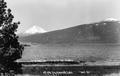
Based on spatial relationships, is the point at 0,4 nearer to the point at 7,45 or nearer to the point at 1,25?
the point at 1,25

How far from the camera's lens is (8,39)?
33.3m

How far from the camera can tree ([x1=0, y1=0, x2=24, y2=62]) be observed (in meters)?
33.0

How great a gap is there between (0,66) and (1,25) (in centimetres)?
437

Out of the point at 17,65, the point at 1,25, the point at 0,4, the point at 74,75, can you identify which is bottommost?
the point at 74,75

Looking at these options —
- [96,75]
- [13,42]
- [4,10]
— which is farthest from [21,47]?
[96,75]

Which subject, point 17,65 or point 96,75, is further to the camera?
point 96,75

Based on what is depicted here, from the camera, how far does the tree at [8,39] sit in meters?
33.0

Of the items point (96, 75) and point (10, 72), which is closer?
point (10, 72)

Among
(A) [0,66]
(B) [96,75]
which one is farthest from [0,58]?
(B) [96,75]

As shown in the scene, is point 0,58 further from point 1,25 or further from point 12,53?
point 1,25

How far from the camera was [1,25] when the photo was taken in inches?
1319

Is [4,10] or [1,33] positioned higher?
[4,10]

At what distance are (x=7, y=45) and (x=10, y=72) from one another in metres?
3.05

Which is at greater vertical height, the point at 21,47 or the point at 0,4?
the point at 0,4
